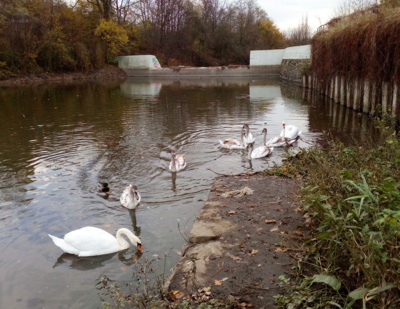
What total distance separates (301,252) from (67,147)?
8.53 metres

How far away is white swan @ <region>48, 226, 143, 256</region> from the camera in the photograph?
17.1 ft

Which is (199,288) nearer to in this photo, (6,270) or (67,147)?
(6,270)

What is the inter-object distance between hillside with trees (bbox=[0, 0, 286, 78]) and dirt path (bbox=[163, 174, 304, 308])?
38.2 metres

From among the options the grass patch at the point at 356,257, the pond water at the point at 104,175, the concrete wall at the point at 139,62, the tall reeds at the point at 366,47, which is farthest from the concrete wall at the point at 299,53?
the grass patch at the point at 356,257

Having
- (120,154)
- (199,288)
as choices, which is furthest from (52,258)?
(120,154)

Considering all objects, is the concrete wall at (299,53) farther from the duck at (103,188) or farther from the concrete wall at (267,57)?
the duck at (103,188)

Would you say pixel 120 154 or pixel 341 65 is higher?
pixel 341 65

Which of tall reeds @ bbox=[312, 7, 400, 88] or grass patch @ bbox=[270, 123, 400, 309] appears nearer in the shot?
grass patch @ bbox=[270, 123, 400, 309]

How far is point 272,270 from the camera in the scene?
4.00m

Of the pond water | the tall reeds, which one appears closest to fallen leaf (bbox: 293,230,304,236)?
the pond water

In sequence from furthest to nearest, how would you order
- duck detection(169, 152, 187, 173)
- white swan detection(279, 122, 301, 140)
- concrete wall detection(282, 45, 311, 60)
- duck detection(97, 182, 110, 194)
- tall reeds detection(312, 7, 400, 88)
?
concrete wall detection(282, 45, 311, 60) < tall reeds detection(312, 7, 400, 88) < white swan detection(279, 122, 301, 140) < duck detection(169, 152, 187, 173) < duck detection(97, 182, 110, 194)

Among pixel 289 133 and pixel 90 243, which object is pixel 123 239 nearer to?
pixel 90 243

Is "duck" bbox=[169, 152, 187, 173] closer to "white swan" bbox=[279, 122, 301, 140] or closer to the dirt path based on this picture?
the dirt path

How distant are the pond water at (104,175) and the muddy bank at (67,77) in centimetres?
2127
